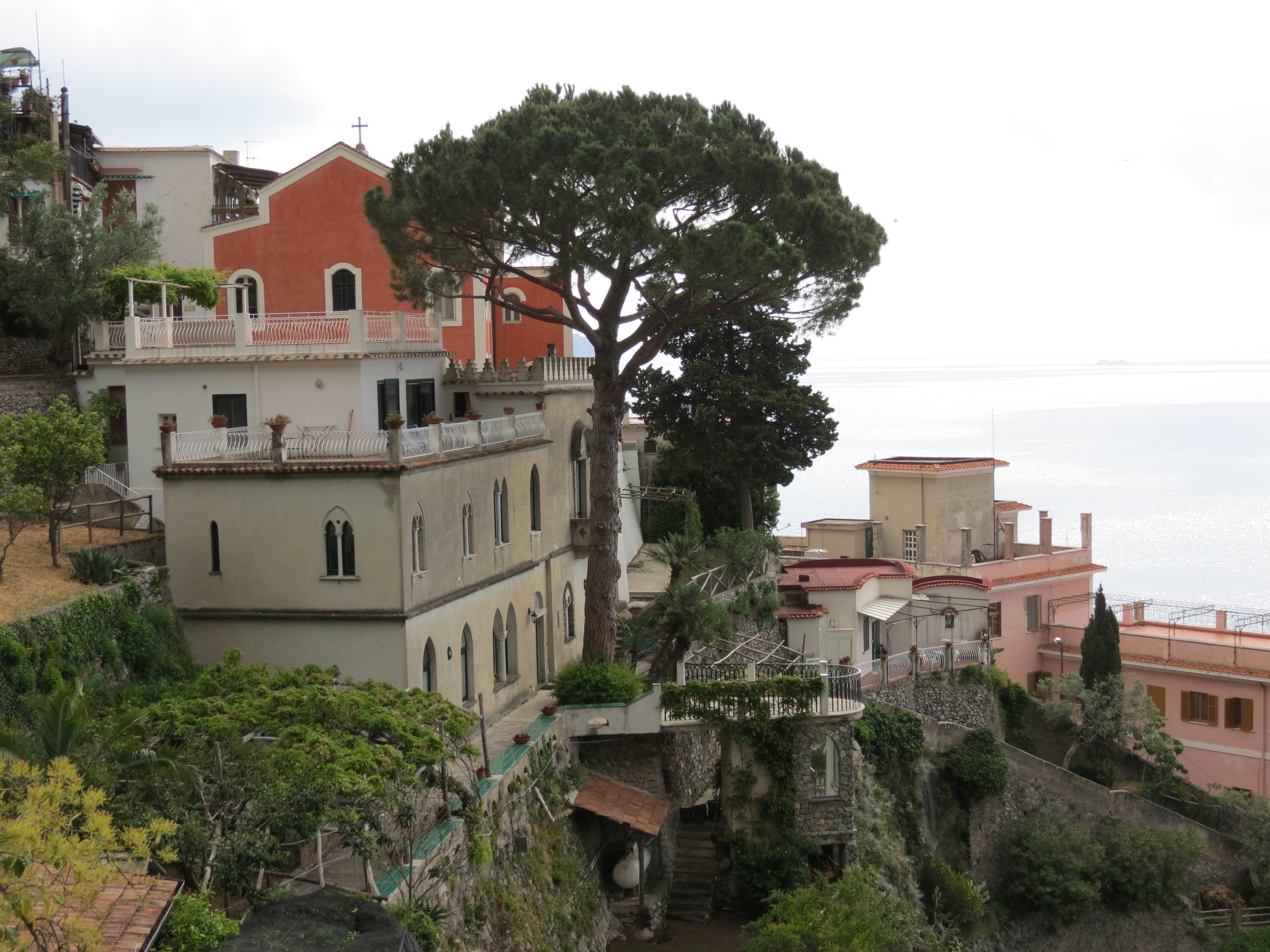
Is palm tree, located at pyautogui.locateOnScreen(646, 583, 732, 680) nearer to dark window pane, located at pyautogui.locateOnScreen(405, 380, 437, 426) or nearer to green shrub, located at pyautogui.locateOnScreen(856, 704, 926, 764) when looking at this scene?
green shrub, located at pyautogui.locateOnScreen(856, 704, 926, 764)

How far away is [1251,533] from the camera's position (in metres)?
93.9

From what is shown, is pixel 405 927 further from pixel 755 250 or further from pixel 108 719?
pixel 755 250

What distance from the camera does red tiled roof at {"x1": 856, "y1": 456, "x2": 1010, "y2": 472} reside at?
50.1m

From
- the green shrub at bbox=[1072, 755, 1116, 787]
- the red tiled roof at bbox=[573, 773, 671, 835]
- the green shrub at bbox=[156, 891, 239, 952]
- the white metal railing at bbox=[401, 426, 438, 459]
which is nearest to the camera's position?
the green shrub at bbox=[156, 891, 239, 952]

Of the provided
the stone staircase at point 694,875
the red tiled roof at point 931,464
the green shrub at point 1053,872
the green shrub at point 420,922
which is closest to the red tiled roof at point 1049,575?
the red tiled roof at point 931,464

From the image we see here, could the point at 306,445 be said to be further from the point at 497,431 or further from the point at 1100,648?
the point at 1100,648

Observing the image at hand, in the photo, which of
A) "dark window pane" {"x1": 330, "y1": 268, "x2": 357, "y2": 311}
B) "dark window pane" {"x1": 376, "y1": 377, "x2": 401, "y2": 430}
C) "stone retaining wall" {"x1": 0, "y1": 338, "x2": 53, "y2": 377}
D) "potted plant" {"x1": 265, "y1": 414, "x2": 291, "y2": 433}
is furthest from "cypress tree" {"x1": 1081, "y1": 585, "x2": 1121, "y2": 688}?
"stone retaining wall" {"x1": 0, "y1": 338, "x2": 53, "y2": 377}

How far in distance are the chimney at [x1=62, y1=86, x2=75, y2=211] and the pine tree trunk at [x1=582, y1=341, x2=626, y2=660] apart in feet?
59.3

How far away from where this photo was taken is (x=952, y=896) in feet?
105

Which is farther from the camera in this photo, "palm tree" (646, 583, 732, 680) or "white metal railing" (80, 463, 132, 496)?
"palm tree" (646, 583, 732, 680)

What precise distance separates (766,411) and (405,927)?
29.5m

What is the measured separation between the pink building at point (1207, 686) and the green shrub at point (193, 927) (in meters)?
38.0

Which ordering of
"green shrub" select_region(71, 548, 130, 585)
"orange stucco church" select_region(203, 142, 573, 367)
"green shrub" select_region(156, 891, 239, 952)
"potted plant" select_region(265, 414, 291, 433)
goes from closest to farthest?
1. "green shrub" select_region(156, 891, 239, 952)
2. "green shrub" select_region(71, 548, 130, 585)
3. "potted plant" select_region(265, 414, 291, 433)
4. "orange stucco church" select_region(203, 142, 573, 367)

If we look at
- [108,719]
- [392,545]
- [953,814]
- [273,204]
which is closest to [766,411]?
[953,814]
